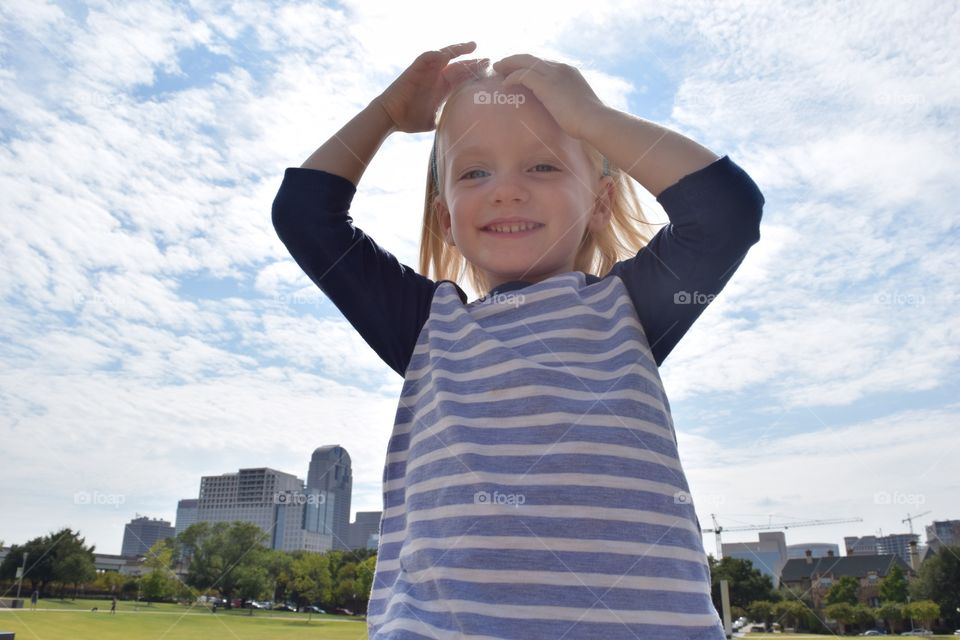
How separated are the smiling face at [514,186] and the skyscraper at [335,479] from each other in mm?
88971

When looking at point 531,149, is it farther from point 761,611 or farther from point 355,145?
point 761,611

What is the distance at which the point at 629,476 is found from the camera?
113cm

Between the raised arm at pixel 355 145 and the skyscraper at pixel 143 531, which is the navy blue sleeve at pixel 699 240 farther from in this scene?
the skyscraper at pixel 143 531

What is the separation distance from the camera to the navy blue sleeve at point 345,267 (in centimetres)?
155

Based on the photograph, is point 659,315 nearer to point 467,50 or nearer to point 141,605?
point 467,50

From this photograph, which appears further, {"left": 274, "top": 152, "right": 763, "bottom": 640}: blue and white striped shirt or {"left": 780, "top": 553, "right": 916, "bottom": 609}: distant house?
{"left": 780, "top": 553, "right": 916, "bottom": 609}: distant house

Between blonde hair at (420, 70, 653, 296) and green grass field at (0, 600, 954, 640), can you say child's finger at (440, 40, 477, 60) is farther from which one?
green grass field at (0, 600, 954, 640)

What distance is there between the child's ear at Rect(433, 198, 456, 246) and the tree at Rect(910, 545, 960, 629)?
50.4 meters

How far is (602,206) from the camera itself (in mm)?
1724

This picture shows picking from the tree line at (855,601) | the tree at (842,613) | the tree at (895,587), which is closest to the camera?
the tree line at (855,601)

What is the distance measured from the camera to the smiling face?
58.0 inches

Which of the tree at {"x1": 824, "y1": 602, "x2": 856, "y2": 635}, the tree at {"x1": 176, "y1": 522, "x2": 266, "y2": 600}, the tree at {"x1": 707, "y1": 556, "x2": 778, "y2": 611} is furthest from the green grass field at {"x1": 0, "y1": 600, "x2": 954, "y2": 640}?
the tree at {"x1": 707, "y1": 556, "x2": 778, "y2": 611}

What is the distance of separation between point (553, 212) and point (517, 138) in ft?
0.60

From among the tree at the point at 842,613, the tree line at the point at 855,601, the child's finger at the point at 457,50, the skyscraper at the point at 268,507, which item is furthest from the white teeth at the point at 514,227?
the skyscraper at the point at 268,507
